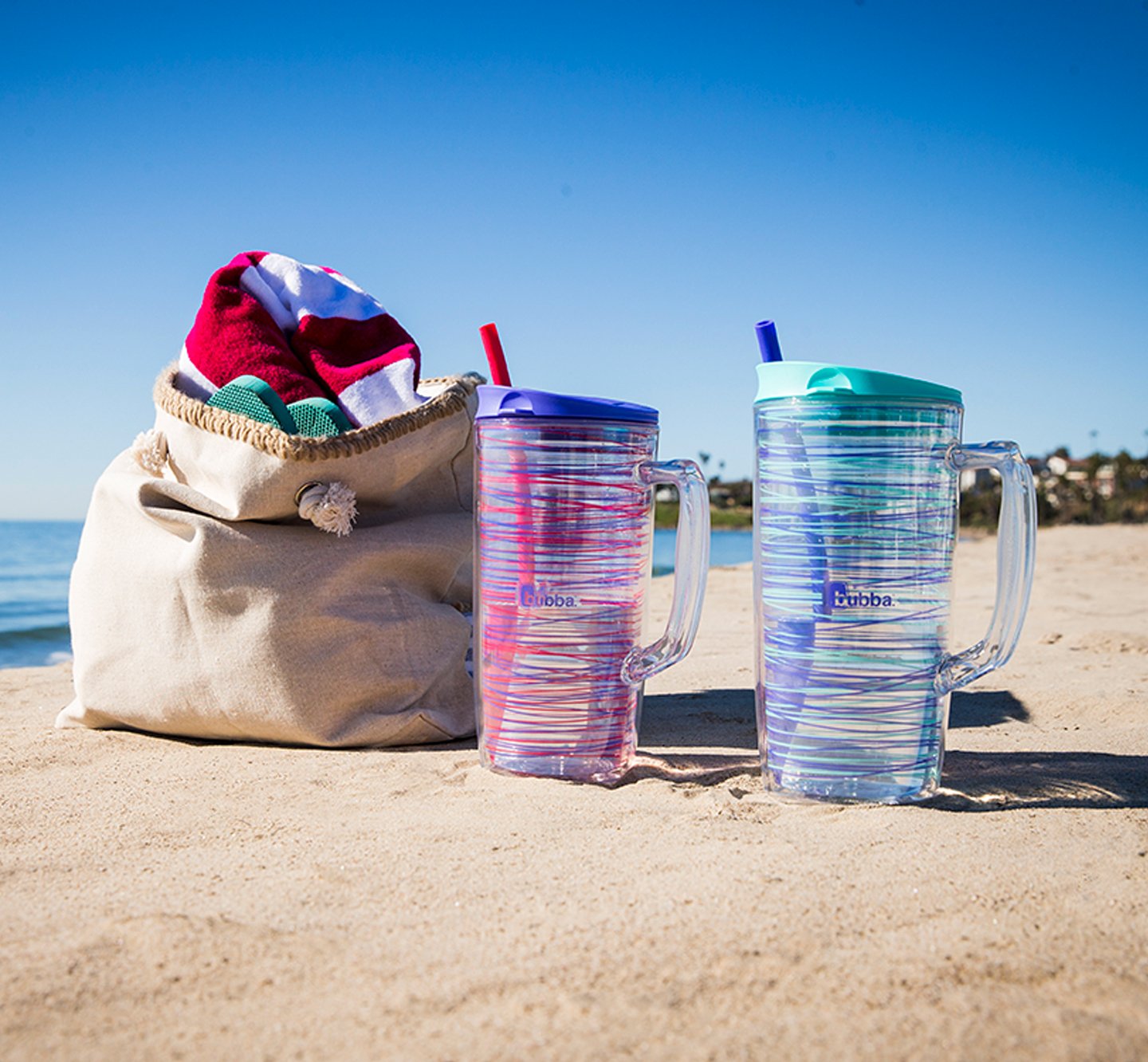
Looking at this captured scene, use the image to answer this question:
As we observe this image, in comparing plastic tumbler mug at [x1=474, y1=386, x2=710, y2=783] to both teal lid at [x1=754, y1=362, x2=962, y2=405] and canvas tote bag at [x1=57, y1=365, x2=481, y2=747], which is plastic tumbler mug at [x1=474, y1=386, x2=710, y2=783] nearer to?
teal lid at [x1=754, y1=362, x2=962, y2=405]

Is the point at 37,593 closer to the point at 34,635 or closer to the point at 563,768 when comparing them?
the point at 34,635

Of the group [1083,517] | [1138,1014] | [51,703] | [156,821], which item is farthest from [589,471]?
[1083,517]

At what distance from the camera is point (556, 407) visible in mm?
1747

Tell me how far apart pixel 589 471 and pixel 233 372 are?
984mm

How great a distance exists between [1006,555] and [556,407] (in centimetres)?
77

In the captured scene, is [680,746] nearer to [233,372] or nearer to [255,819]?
[255,819]

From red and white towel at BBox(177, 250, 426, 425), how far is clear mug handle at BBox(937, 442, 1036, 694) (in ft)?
4.08

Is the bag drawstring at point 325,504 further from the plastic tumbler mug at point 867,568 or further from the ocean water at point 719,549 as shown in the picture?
the ocean water at point 719,549

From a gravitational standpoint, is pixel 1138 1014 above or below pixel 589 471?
below

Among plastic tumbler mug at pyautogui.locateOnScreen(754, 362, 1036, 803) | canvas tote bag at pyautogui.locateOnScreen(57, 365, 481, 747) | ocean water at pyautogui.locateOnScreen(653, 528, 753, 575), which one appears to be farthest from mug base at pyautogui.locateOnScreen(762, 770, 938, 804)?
ocean water at pyautogui.locateOnScreen(653, 528, 753, 575)

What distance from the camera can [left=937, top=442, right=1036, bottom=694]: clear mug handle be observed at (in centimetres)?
158

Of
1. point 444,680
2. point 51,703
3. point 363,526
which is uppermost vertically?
point 363,526

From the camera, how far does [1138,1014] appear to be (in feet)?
3.18

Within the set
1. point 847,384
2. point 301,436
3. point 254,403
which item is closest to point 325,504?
point 301,436
